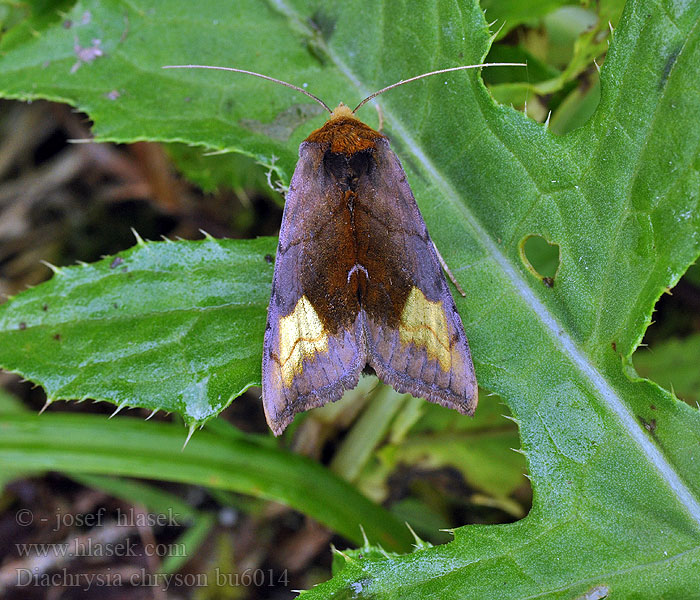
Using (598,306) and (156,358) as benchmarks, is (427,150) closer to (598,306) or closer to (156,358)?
(598,306)

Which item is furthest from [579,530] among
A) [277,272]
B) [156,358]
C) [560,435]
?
[156,358]

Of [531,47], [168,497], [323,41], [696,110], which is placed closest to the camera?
[696,110]

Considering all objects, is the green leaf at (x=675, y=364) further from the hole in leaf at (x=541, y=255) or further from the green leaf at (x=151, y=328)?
the green leaf at (x=151, y=328)

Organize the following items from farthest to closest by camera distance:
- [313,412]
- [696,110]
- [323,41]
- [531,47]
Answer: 1. [313,412]
2. [531,47]
3. [323,41]
4. [696,110]

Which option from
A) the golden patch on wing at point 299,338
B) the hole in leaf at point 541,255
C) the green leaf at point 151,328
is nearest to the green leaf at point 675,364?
the hole in leaf at point 541,255

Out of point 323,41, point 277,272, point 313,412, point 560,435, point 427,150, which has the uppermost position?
point 323,41

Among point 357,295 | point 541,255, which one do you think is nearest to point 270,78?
point 357,295

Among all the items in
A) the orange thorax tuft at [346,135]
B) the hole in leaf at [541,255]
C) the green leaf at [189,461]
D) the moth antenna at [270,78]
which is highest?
the moth antenna at [270,78]
